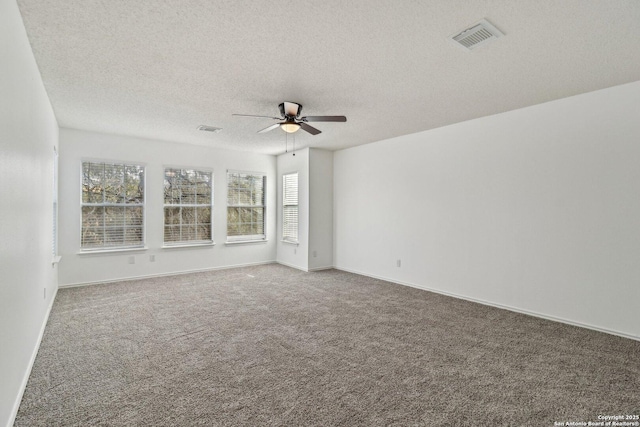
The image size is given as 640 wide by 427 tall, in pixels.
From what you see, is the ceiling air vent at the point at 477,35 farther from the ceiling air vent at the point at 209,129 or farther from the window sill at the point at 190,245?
the window sill at the point at 190,245

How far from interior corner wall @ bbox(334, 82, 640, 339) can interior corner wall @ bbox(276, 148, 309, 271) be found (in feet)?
4.86

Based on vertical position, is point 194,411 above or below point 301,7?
below

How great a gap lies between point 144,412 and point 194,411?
12.5 inches

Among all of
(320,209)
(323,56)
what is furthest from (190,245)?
(323,56)

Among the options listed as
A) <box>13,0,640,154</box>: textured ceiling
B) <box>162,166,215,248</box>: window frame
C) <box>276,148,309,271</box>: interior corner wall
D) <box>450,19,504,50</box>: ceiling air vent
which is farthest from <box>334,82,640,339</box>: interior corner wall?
<box>162,166,215,248</box>: window frame

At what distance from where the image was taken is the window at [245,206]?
702 cm

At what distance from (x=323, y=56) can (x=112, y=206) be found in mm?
4849

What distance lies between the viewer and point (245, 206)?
7242mm

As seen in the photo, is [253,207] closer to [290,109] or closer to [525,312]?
[290,109]

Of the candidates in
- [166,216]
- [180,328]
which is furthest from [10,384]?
[166,216]

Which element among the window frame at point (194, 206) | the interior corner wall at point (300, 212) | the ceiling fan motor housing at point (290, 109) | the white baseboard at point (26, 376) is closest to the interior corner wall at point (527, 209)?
the interior corner wall at point (300, 212)

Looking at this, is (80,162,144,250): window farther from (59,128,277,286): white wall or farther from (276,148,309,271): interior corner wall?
(276,148,309,271): interior corner wall

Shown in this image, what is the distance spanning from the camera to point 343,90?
3.50 meters

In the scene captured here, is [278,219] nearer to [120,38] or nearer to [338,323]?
[338,323]
